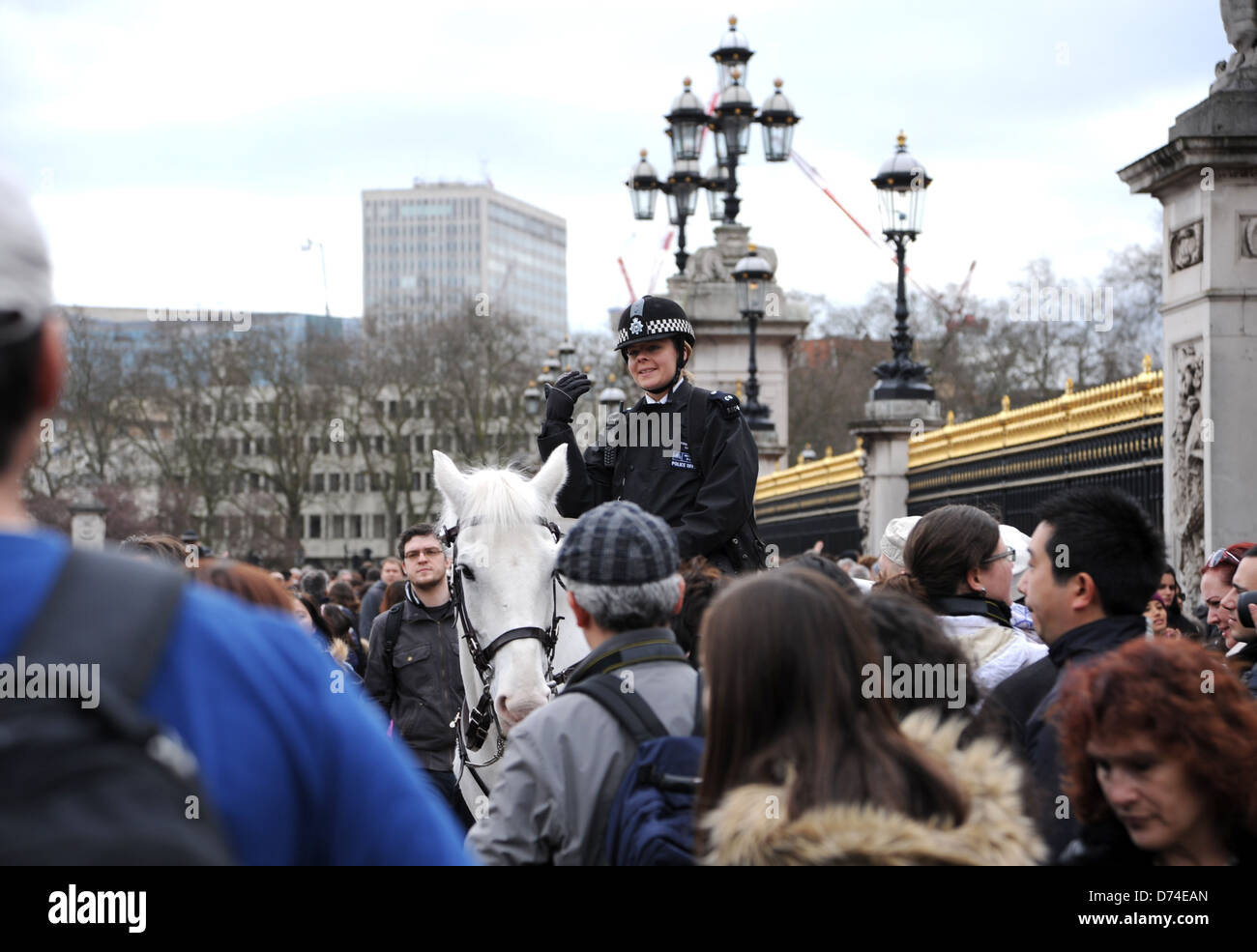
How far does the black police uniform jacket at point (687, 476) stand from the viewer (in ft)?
20.1

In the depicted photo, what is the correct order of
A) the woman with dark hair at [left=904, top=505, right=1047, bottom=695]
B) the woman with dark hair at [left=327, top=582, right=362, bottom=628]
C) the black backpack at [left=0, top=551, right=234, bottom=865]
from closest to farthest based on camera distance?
1. the black backpack at [left=0, top=551, right=234, bottom=865]
2. the woman with dark hair at [left=904, top=505, right=1047, bottom=695]
3. the woman with dark hair at [left=327, top=582, right=362, bottom=628]

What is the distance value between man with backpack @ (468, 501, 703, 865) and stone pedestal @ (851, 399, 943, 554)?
1418cm

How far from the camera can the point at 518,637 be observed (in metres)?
5.33

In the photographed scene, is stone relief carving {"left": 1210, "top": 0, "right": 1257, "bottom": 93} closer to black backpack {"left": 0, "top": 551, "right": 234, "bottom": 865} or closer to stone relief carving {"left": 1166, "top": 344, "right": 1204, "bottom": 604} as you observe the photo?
stone relief carving {"left": 1166, "top": 344, "right": 1204, "bottom": 604}

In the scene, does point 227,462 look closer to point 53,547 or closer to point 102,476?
point 102,476

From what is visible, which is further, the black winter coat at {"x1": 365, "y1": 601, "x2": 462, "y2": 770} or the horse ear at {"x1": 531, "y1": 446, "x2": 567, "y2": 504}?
the black winter coat at {"x1": 365, "y1": 601, "x2": 462, "y2": 770}

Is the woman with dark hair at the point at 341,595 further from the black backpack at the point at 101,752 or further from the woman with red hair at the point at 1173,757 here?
the black backpack at the point at 101,752

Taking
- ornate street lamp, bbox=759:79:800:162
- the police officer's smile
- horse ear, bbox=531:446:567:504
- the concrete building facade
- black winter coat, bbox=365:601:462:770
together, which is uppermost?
the concrete building facade

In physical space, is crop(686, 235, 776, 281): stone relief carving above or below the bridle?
above

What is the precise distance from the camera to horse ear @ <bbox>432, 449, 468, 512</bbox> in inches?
234

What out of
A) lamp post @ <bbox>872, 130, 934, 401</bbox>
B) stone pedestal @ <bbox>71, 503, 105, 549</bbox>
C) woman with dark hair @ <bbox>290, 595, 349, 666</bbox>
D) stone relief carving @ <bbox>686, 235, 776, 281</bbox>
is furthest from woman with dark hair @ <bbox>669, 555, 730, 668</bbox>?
stone pedestal @ <bbox>71, 503, 105, 549</bbox>

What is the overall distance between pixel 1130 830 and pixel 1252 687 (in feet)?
8.11

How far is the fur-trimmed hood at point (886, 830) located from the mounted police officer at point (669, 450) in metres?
3.45
